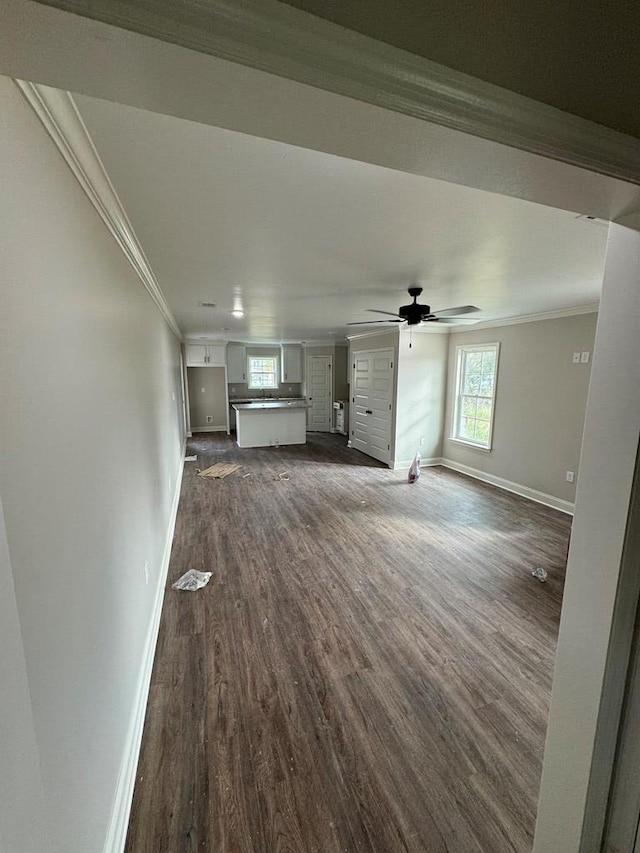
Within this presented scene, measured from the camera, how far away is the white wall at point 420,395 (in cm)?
585

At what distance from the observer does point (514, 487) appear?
16.5 ft

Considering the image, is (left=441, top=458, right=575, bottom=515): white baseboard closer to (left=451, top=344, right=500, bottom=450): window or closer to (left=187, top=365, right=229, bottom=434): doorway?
(left=451, top=344, right=500, bottom=450): window

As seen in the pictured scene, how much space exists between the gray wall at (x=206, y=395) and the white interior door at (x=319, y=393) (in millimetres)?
2138

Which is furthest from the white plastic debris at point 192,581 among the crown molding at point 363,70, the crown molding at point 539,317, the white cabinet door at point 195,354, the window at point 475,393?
the white cabinet door at point 195,354

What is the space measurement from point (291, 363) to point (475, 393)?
4.93 metres

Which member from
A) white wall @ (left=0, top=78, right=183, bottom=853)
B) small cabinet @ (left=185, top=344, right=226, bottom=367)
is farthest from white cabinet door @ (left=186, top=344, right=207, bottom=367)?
white wall @ (left=0, top=78, right=183, bottom=853)

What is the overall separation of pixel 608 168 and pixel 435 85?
380 mm

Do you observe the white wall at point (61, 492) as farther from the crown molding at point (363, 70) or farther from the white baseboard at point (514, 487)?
the white baseboard at point (514, 487)

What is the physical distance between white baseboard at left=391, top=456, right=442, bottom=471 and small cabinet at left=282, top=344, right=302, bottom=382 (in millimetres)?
4288

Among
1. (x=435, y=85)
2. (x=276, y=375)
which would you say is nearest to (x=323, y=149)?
(x=435, y=85)

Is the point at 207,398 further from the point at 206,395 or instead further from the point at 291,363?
the point at 291,363

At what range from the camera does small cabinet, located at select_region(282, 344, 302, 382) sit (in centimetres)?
916

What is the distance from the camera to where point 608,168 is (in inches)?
25.7

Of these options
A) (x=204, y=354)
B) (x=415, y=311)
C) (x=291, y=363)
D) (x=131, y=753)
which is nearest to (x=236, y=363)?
(x=204, y=354)
